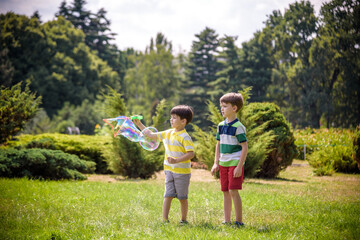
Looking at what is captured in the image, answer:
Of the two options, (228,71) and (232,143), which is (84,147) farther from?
(228,71)

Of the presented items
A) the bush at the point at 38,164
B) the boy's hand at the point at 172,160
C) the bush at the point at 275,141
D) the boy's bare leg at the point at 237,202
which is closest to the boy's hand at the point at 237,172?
the boy's bare leg at the point at 237,202

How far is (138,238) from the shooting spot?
3787 mm

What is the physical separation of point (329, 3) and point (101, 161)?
2453 centimetres

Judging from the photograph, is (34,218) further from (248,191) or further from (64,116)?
(64,116)

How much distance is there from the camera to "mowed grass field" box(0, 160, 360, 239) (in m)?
4.00

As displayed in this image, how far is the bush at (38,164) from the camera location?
8.25 metres

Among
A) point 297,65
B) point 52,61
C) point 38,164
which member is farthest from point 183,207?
point 52,61

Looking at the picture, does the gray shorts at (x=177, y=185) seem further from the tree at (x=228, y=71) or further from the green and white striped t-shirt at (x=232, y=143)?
the tree at (x=228, y=71)

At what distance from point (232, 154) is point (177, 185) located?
33.4 inches

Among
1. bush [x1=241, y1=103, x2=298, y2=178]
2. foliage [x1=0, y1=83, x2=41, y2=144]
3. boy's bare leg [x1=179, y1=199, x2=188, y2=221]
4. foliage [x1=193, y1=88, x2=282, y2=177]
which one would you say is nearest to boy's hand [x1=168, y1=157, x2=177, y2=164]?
boy's bare leg [x1=179, y1=199, x2=188, y2=221]

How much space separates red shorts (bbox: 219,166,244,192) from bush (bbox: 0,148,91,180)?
18.4ft

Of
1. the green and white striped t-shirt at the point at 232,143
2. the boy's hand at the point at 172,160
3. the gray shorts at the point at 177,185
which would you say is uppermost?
the green and white striped t-shirt at the point at 232,143

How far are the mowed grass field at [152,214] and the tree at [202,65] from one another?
3476cm

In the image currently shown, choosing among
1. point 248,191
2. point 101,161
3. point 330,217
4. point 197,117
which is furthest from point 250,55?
point 330,217
